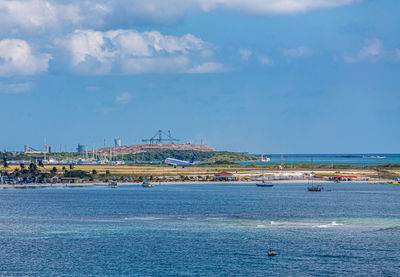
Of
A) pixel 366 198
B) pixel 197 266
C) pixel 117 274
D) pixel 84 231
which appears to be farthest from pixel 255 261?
pixel 366 198

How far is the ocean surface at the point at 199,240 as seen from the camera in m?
73.0

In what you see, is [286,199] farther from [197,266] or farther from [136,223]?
[197,266]

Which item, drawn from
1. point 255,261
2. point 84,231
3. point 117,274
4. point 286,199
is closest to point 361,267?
point 255,261

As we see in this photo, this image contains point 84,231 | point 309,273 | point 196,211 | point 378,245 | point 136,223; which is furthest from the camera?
point 196,211

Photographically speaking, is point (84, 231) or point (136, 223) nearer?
point (84, 231)

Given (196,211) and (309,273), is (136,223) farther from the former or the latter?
(309,273)

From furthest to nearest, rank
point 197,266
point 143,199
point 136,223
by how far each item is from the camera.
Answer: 1. point 143,199
2. point 136,223
3. point 197,266

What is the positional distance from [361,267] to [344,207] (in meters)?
79.4

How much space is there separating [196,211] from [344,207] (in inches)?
1535

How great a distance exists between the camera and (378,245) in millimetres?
86125

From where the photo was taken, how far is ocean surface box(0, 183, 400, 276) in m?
73.0

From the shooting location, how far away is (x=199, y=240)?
9194 cm

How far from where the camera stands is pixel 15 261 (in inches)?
3034

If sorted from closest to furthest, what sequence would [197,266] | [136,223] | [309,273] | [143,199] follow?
[309,273] < [197,266] < [136,223] < [143,199]
